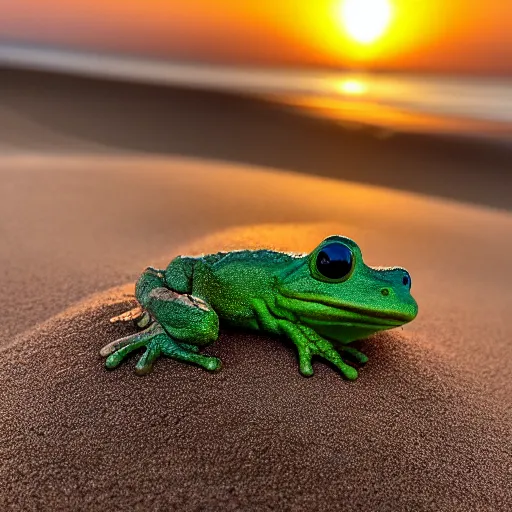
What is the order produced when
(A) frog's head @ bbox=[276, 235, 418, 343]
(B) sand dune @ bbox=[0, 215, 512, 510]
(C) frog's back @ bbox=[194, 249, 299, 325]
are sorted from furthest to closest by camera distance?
(C) frog's back @ bbox=[194, 249, 299, 325]
(A) frog's head @ bbox=[276, 235, 418, 343]
(B) sand dune @ bbox=[0, 215, 512, 510]

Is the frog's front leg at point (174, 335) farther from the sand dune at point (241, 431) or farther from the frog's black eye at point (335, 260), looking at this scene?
the frog's black eye at point (335, 260)

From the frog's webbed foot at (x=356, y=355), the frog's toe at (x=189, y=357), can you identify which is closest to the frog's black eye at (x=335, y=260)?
the frog's webbed foot at (x=356, y=355)

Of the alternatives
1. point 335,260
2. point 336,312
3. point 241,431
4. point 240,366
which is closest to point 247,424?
point 241,431

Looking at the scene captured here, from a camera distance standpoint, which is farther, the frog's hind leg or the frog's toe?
the frog's hind leg

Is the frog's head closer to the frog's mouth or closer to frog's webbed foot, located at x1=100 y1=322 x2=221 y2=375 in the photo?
the frog's mouth

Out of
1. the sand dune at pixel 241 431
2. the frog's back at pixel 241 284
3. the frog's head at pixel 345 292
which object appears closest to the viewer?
the sand dune at pixel 241 431

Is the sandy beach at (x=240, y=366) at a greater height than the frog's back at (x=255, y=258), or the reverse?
the frog's back at (x=255, y=258)

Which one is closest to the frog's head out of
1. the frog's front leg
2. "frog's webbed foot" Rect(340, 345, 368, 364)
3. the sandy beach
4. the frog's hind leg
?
"frog's webbed foot" Rect(340, 345, 368, 364)
